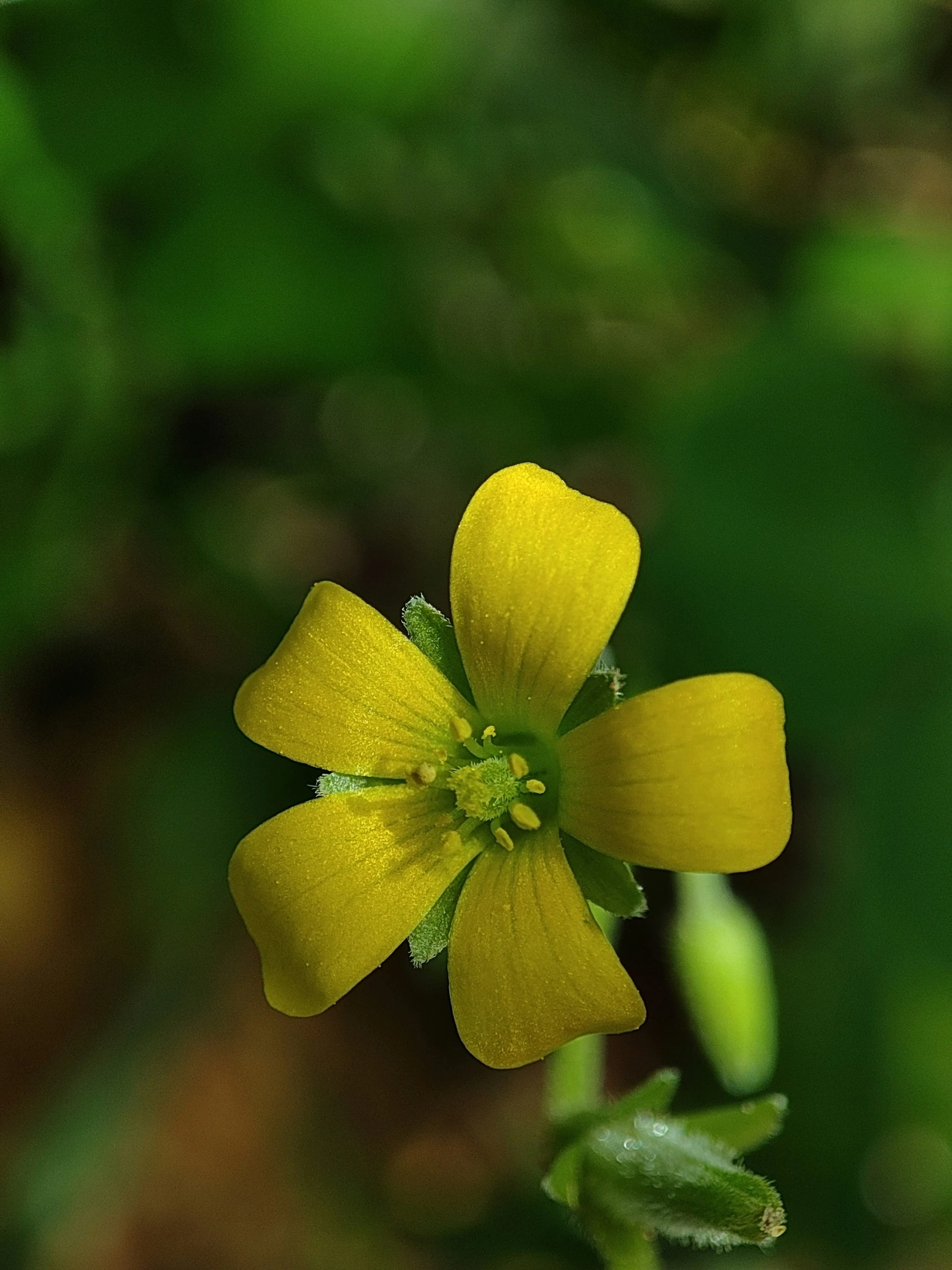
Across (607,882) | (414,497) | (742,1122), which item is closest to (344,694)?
(607,882)

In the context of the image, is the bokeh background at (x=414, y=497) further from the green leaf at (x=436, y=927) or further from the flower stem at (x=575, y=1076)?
the green leaf at (x=436, y=927)

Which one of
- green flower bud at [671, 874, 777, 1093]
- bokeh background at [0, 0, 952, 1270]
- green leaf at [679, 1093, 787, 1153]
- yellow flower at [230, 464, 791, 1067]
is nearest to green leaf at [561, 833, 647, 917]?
yellow flower at [230, 464, 791, 1067]

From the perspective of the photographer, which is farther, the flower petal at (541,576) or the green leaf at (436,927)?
the green leaf at (436,927)

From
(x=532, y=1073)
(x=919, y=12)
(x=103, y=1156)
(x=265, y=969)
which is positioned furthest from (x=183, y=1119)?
(x=919, y=12)

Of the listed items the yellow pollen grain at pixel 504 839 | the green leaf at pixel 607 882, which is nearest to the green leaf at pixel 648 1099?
the green leaf at pixel 607 882

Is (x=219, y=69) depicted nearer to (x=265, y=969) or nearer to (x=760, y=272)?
(x=760, y=272)

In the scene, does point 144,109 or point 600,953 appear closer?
point 600,953

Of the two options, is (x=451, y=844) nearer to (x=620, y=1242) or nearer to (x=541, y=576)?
(x=541, y=576)
